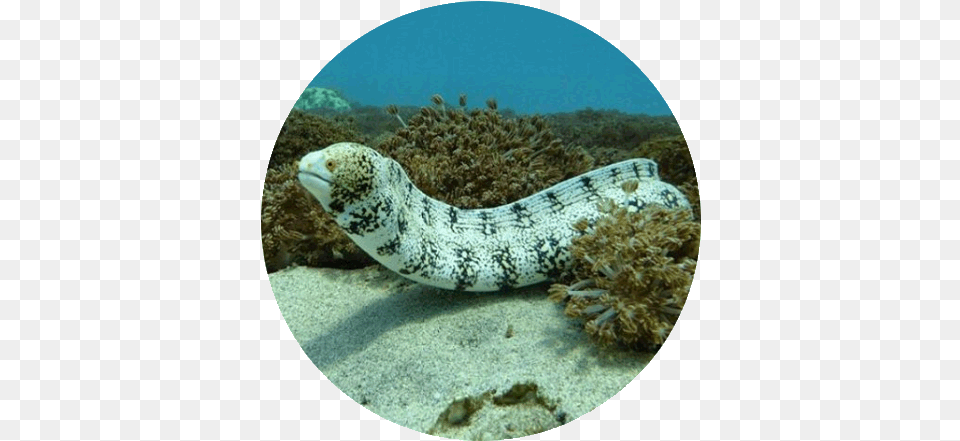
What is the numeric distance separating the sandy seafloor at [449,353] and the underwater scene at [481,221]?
0.01m

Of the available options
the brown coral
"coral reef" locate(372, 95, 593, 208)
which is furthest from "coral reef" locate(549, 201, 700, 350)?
the brown coral

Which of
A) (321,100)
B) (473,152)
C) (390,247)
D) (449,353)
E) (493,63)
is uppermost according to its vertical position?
(493,63)

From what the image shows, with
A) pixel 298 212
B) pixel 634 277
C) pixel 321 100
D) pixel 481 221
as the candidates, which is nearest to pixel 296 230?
pixel 298 212

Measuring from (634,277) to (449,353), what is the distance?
1021 millimetres

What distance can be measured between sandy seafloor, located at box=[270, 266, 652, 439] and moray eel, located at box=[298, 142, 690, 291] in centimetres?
23

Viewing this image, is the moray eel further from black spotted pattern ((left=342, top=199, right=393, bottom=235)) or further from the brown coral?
the brown coral

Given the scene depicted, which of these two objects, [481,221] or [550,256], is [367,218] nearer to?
[481,221]

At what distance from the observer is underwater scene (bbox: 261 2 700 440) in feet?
8.93

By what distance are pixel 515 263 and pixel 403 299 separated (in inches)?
28.2

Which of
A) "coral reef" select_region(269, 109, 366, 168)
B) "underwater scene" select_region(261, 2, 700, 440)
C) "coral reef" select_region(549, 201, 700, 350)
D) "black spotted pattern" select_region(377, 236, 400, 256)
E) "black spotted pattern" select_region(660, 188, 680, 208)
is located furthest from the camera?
"black spotted pattern" select_region(660, 188, 680, 208)

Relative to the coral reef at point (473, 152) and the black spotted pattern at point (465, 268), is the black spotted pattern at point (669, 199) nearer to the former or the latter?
the coral reef at point (473, 152)

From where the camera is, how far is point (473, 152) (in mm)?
3521

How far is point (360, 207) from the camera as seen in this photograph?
2738 millimetres

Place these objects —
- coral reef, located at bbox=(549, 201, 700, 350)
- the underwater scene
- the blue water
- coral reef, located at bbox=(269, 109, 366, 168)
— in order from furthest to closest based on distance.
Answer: coral reef, located at bbox=(269, 109, 366, 168) → the blue water → coral reef, located at bbox=(549, 201, 700, 350) → the underwater scene
